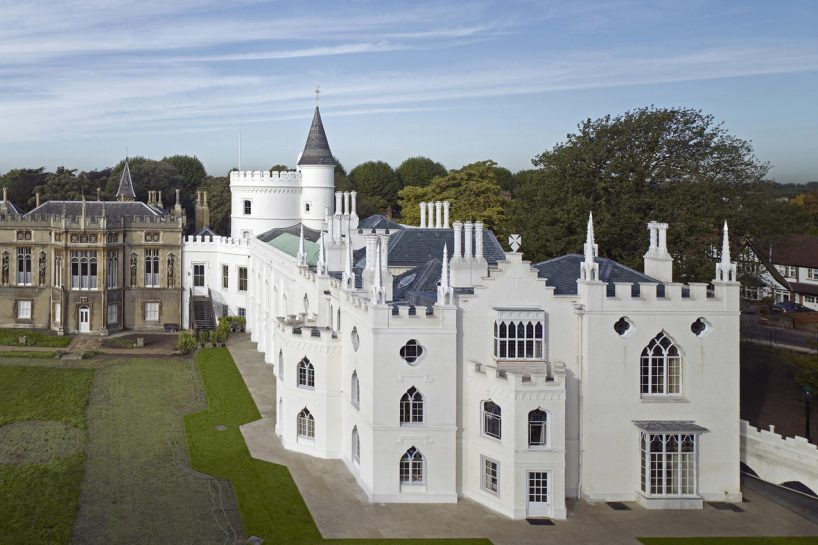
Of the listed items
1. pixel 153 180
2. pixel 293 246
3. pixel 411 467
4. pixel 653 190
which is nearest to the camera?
pixel 411 467

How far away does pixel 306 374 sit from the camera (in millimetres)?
33406

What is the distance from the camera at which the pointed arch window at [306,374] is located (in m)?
33.2

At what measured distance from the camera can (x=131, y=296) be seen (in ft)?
206

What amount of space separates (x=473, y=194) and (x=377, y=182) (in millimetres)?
45001

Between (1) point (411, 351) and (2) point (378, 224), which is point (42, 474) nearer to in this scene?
(1) point (411, 351)

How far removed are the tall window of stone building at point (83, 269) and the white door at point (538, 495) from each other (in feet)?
139

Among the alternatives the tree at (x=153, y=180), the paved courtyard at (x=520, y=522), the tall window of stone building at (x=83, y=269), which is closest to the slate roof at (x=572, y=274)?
the paved courtyard at (x=520, y=522)

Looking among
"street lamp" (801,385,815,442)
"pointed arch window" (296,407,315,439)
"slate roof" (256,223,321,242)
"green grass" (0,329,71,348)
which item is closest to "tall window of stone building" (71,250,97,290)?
"green grass" (0,329,71,348)

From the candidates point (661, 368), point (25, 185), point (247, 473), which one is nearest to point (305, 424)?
point (247, 473)

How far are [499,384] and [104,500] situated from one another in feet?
41.6

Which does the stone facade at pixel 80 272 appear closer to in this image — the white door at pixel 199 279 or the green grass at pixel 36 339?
the white door at pixel 199 279

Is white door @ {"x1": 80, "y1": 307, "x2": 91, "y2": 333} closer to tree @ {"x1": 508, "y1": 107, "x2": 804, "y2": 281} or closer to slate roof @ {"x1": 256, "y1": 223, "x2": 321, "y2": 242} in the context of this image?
slate roof @ {"x1": 256, "y1": 223, "x2": 321, "y2": 242}

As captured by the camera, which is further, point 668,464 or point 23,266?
point 23,266

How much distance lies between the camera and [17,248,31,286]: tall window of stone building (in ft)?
200
